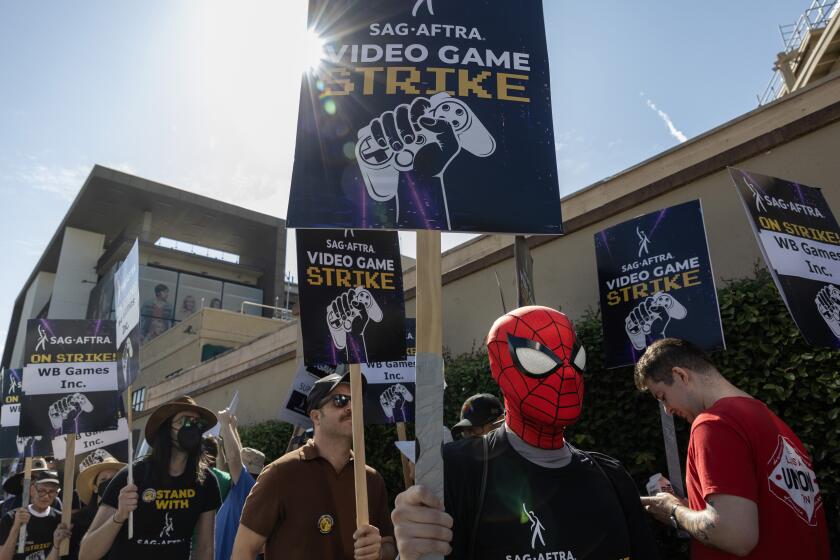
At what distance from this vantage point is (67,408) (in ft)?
22.2

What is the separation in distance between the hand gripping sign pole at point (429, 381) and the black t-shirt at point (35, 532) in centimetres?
696

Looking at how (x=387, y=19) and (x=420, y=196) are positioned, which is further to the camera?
(x=387, y=19)

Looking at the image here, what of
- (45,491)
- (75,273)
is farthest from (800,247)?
(75,273)

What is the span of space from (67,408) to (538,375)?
21.9ft

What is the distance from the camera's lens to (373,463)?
862 cm

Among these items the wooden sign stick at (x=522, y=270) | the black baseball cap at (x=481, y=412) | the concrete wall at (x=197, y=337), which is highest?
the concrete wall at (x=197, y=337)

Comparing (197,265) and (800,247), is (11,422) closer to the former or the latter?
(800,247)

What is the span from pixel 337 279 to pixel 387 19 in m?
2.82

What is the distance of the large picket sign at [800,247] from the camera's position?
352cm

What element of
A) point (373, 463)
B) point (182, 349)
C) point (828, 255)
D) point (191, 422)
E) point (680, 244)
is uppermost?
point (182, 349)

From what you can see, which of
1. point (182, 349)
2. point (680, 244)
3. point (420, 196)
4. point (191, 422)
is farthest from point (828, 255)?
point (182, 349)

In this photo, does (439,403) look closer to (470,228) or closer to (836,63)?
(470,228)

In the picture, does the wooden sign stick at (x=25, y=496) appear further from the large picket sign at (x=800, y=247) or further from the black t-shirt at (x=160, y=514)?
the large picket sign at (x=800, y=247)

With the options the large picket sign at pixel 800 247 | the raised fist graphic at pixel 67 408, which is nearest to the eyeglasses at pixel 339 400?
the large picket sign at pixel 800 247
